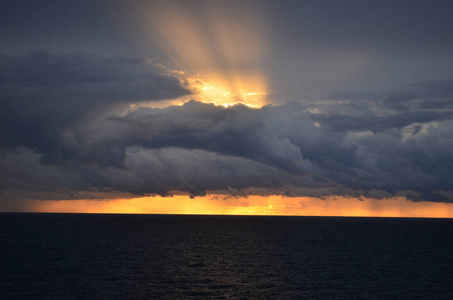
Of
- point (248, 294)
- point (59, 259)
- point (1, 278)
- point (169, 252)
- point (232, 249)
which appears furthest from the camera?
point (232, 249)

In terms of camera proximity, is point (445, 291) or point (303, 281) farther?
point (303, 281)

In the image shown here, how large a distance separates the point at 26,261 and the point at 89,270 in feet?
63.1

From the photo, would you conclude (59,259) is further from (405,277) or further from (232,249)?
(405,277)

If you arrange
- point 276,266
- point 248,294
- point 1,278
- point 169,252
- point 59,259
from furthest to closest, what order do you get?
point 169,252
point 59,259
point 276,266
point 1,278
point 248,294

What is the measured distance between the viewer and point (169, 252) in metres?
112

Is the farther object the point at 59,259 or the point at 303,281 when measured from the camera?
the point at 59,259

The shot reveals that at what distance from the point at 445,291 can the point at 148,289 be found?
43303mm

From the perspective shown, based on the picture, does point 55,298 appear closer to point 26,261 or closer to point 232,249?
point 26,261

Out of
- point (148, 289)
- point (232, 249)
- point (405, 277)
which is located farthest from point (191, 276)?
point (232, 249)

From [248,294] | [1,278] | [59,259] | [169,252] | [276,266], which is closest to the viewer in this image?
[248,294]

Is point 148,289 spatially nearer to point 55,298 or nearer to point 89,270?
point 55,298

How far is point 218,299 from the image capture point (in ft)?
189

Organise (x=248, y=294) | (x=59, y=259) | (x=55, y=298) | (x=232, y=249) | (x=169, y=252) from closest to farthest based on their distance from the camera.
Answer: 1. (x=55, y=298)
2. (x=248, y=294)
3. (x=59, y=259)
4. (x=169, y=252)
5. (x=232, y=249)

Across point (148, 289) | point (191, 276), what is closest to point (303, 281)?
point (191, 276)
